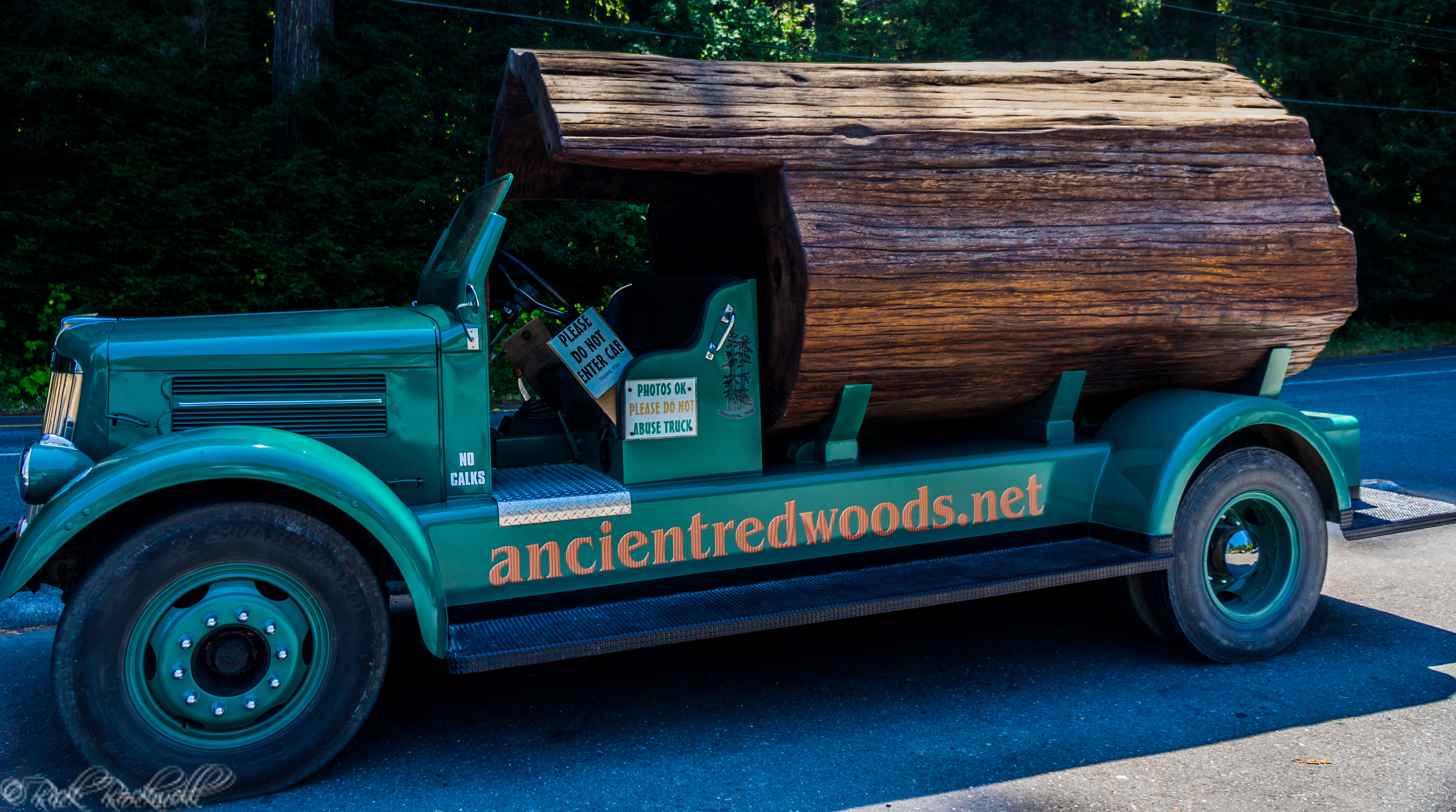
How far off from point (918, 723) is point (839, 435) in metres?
1.13

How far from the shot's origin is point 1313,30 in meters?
20.9

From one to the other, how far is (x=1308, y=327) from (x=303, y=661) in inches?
166

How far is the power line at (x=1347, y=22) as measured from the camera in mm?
20453

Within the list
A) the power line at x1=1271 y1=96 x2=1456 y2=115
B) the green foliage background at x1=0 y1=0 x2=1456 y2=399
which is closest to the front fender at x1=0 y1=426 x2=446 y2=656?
the green foliage background at x1=0 y1=0 x2=1456 y2=399

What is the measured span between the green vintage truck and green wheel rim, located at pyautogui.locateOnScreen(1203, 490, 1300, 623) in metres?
0.02

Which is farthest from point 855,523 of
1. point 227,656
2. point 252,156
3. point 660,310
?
point 252,156

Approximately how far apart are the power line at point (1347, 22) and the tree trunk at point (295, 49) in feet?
63.4

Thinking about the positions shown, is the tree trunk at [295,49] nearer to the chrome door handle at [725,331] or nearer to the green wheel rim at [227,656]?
the chrome door handle at [725,331]

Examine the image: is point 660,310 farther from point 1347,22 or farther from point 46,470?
point 1347,22

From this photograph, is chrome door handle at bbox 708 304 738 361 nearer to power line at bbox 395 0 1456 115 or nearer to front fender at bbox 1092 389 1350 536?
front fender at bbox 1092 389 1350 536

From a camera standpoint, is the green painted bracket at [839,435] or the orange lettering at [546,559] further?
the green painted bracket at [839,435]

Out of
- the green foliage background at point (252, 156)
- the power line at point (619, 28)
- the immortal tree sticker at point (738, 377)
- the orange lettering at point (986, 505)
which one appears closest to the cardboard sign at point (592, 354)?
the immortal tree sticker at point (738, 377)

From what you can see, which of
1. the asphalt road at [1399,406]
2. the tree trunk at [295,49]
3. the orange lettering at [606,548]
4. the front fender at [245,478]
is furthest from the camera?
the tree trunk at [295,49]

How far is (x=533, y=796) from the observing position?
114 inches
